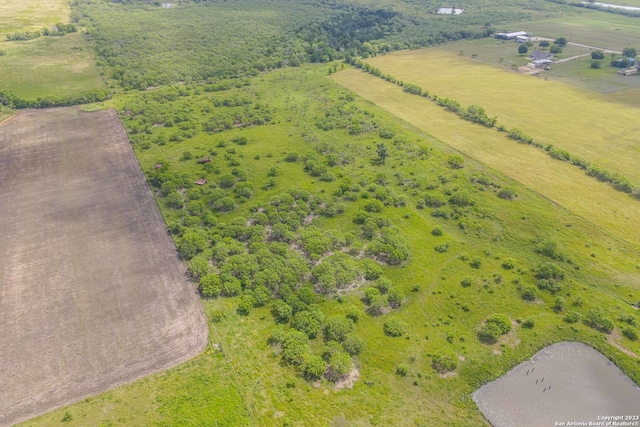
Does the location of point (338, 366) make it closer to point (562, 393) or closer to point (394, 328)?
point (394, 328)

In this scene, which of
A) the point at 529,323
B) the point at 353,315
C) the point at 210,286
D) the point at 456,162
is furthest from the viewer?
the point at 456,162

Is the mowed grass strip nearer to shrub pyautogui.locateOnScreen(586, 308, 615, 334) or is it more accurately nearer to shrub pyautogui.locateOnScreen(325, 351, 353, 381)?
shrub pyautogui.locateOnScreen(586, 308, 615, 334)

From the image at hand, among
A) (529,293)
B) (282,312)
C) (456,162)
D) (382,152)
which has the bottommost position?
(529,293)

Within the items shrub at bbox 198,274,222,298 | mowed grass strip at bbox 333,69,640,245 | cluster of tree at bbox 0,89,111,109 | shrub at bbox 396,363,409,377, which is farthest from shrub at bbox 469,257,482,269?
cluster of tree at bbox 0,89,111,109

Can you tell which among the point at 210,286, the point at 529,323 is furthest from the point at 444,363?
the point at 210,286

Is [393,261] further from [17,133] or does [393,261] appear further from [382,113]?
[17,133]

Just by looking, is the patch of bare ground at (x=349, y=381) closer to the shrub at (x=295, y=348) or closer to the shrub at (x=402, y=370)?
the shrub at (x=402, y=370)

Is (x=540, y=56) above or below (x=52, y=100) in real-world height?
above
